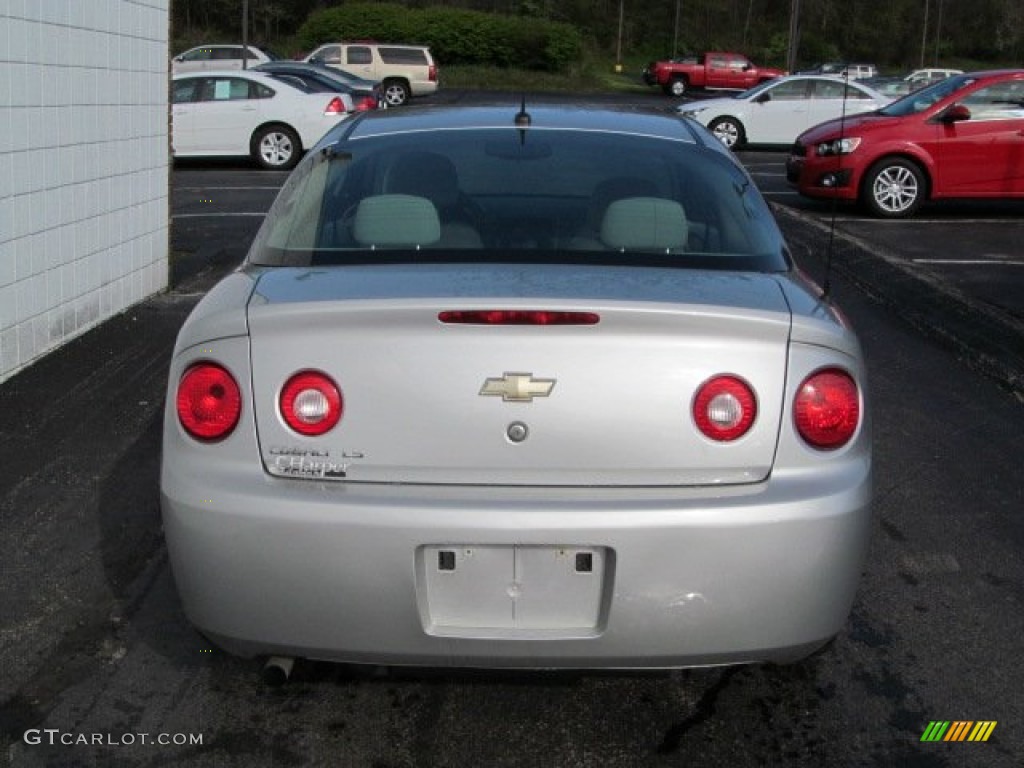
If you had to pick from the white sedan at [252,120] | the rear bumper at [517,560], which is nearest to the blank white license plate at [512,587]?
the rear bumper at [517,560]

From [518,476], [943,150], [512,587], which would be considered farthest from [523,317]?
[943,150]

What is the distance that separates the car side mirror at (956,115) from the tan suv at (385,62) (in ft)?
90.1

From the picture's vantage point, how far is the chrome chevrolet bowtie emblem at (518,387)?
3.04 metres

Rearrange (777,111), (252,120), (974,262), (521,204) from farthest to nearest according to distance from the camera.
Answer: (777,111), (252,120), (974,262), (521,204)

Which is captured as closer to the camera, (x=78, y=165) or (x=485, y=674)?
(x=485, y=674)

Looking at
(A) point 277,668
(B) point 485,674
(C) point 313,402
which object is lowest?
(B) point 485,674

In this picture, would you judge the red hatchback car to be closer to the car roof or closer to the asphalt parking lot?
the asphalt parking lot

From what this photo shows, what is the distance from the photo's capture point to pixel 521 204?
4055 millimetres

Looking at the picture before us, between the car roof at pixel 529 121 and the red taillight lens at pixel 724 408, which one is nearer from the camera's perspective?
the red taillight lens at pixel 724 408

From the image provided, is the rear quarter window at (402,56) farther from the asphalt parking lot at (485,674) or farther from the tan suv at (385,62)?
the asphalt parking lot at (485,674)

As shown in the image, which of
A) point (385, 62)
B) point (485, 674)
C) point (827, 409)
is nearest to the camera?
point (827, 409)

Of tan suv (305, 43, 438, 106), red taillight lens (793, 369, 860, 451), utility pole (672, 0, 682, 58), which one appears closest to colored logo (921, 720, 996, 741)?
red taillight lens (793, 369, 860, 451)

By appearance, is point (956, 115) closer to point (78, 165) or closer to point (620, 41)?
point (78, 165)

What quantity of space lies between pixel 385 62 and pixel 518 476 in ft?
129
